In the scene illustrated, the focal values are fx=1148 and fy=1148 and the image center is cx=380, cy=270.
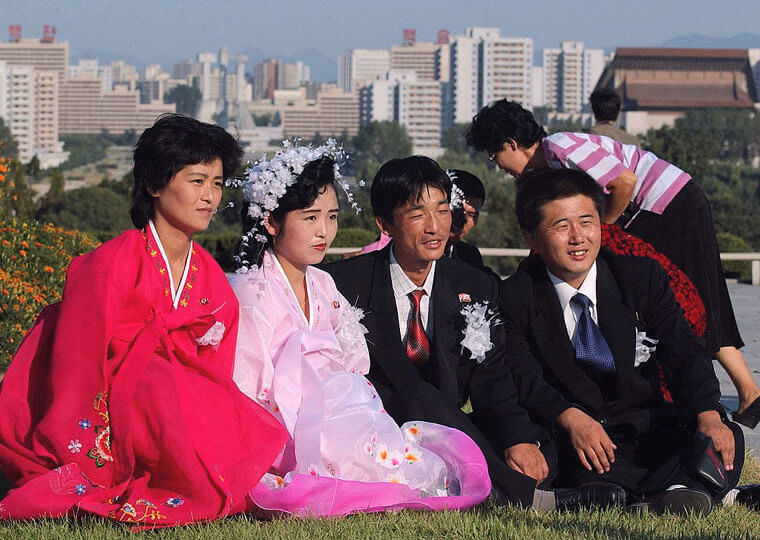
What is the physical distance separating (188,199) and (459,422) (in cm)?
111

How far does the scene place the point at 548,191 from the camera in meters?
3.80

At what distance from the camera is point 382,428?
3508mm

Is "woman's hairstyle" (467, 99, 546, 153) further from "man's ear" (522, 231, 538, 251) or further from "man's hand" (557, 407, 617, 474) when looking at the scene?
"man's hand" (557, 407, 617, 474)

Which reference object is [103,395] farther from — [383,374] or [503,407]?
[503,407]

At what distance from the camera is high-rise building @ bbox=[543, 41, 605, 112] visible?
14912cm

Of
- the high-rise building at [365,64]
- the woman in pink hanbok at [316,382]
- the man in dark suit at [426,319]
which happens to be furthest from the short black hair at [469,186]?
the high-rise building at [365,64]

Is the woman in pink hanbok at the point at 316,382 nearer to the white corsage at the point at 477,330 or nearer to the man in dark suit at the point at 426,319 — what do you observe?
the man in dark suit at the point at 426,319

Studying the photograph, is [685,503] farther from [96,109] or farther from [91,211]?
[96,109]

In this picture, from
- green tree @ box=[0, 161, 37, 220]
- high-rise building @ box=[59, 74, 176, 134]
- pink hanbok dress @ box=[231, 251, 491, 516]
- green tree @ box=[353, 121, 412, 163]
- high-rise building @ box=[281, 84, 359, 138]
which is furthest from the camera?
high-rise building @ box=[59, 74, 176, 134]

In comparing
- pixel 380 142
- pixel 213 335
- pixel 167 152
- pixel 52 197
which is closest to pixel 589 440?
pixel 213 335

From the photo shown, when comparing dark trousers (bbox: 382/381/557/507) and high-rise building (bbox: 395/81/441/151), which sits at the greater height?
high-rise building (bbox: 395/81/441/151)

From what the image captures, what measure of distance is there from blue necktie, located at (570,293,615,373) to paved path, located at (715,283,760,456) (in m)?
1.22

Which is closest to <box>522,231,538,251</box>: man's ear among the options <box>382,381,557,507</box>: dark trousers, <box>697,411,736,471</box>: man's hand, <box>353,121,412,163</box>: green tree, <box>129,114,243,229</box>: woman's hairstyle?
<box>382,381,557,507</box>: dark trousers

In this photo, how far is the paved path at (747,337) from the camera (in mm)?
5113
